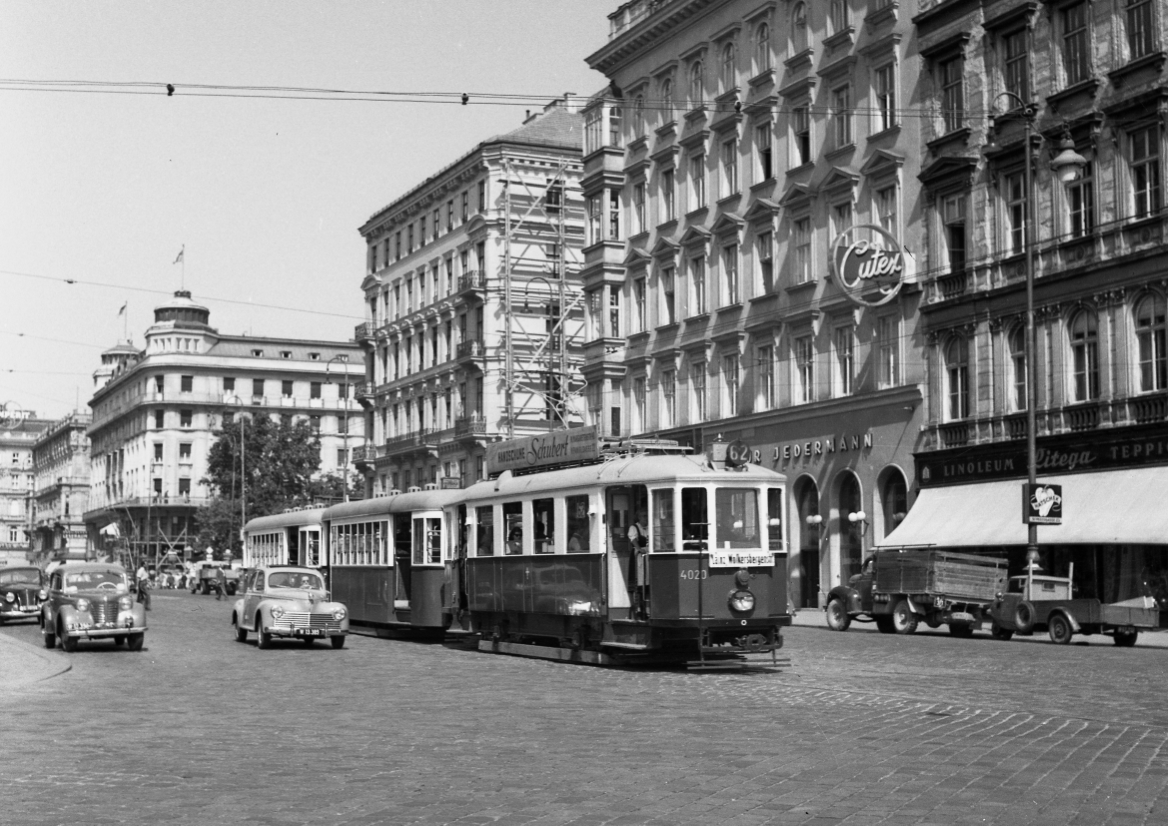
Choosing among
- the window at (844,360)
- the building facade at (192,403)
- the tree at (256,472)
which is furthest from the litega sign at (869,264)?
the building facade at (192,403)

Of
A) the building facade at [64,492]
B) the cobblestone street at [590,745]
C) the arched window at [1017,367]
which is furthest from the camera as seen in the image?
the building facade at [64,492]

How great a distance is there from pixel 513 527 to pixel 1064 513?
1581 cm

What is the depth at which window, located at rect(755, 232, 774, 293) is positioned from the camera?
50.9 meters

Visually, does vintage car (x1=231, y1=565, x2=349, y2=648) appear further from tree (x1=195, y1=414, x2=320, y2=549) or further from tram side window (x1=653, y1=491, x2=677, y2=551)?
tree (x1=195, y1=414, x2=320, y2=549)

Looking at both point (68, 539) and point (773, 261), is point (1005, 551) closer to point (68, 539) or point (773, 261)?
point (773, 261)

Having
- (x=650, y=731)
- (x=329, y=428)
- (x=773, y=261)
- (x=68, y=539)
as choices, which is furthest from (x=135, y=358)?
(x=650, y=731)

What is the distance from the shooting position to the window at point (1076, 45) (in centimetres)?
3872

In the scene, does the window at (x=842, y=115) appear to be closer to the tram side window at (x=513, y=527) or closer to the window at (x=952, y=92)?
the window at (x=952, y=92)

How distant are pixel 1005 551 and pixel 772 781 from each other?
30077mm

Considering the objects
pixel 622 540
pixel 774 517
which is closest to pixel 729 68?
pixel 622 540

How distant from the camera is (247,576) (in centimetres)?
3325

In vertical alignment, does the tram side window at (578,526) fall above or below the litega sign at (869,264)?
below

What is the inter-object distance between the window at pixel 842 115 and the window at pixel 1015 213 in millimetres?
7108

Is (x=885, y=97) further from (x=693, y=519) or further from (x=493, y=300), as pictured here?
(x=493, y=300)
